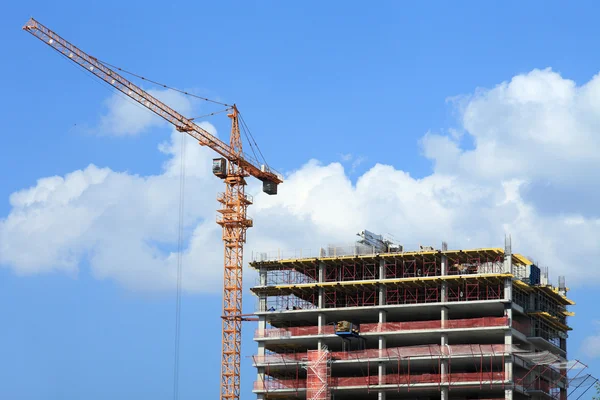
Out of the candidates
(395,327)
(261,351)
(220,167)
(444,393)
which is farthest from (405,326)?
(220,167)

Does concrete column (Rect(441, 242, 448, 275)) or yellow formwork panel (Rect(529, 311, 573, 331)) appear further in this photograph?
yellow formwork panel (Rect(529, 311, 573, 331))

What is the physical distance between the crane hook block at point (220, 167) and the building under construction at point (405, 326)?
2980cm

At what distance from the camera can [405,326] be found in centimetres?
15238

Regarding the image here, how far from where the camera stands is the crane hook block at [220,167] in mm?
189375

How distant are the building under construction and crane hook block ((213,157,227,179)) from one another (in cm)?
2980

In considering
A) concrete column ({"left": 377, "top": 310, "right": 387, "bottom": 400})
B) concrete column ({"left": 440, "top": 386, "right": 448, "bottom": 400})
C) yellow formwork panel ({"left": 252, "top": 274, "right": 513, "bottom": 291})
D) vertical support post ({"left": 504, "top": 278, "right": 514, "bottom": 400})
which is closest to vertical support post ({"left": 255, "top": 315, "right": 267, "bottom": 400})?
yellow formwork panel ({"left": 252, "top": 274, "right": 513, "bottom": 291})

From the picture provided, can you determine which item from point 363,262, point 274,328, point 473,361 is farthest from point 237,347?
point 473,361

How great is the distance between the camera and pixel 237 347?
7170 inches

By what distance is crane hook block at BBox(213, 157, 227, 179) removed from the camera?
189375 millimetres

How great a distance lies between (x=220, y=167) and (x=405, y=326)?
50451 mm

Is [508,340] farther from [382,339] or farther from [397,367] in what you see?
[382,339]

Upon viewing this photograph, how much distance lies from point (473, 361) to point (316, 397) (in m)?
20.5

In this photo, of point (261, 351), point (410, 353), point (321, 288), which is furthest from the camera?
point (261, 351)

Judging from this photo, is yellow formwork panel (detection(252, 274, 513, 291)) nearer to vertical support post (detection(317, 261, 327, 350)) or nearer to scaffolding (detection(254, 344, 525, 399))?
vertical support post (detection(317, 261, 327, 350))
